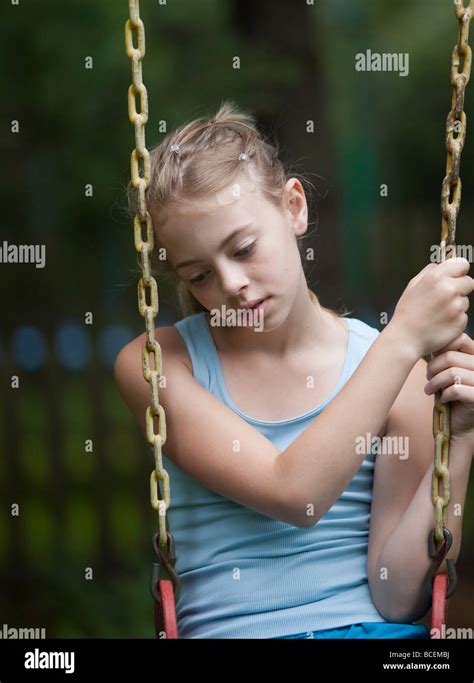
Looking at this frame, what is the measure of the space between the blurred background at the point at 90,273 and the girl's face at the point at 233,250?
4.92 ft

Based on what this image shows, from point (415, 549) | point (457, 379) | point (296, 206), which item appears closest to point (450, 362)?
point (457, 379)

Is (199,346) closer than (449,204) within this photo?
No

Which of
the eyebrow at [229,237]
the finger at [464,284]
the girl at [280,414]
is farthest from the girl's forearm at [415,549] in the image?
the eyebrow at [229,237]

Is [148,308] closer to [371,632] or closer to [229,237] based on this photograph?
[229,237]

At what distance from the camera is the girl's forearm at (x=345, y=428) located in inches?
56.6

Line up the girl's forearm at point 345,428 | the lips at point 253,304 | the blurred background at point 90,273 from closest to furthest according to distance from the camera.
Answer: the girl's forearm at point 345,428 < the lips at point 253,304 < the blurred background at point 90,273

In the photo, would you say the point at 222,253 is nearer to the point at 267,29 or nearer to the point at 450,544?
the point at 450,544

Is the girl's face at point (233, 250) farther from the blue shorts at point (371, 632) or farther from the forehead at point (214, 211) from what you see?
the blue shorts at point (371, 632)

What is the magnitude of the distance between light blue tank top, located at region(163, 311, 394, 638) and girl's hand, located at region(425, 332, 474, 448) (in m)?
0.22

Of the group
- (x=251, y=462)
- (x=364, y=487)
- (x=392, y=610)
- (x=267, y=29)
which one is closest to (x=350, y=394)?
(x=251, y=462)

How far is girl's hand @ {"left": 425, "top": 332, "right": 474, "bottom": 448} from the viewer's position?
146cm

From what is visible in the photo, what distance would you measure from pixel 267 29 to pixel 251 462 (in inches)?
106

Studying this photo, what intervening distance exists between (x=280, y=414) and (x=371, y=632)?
1.23 feet

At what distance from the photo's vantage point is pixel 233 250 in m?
1.53
